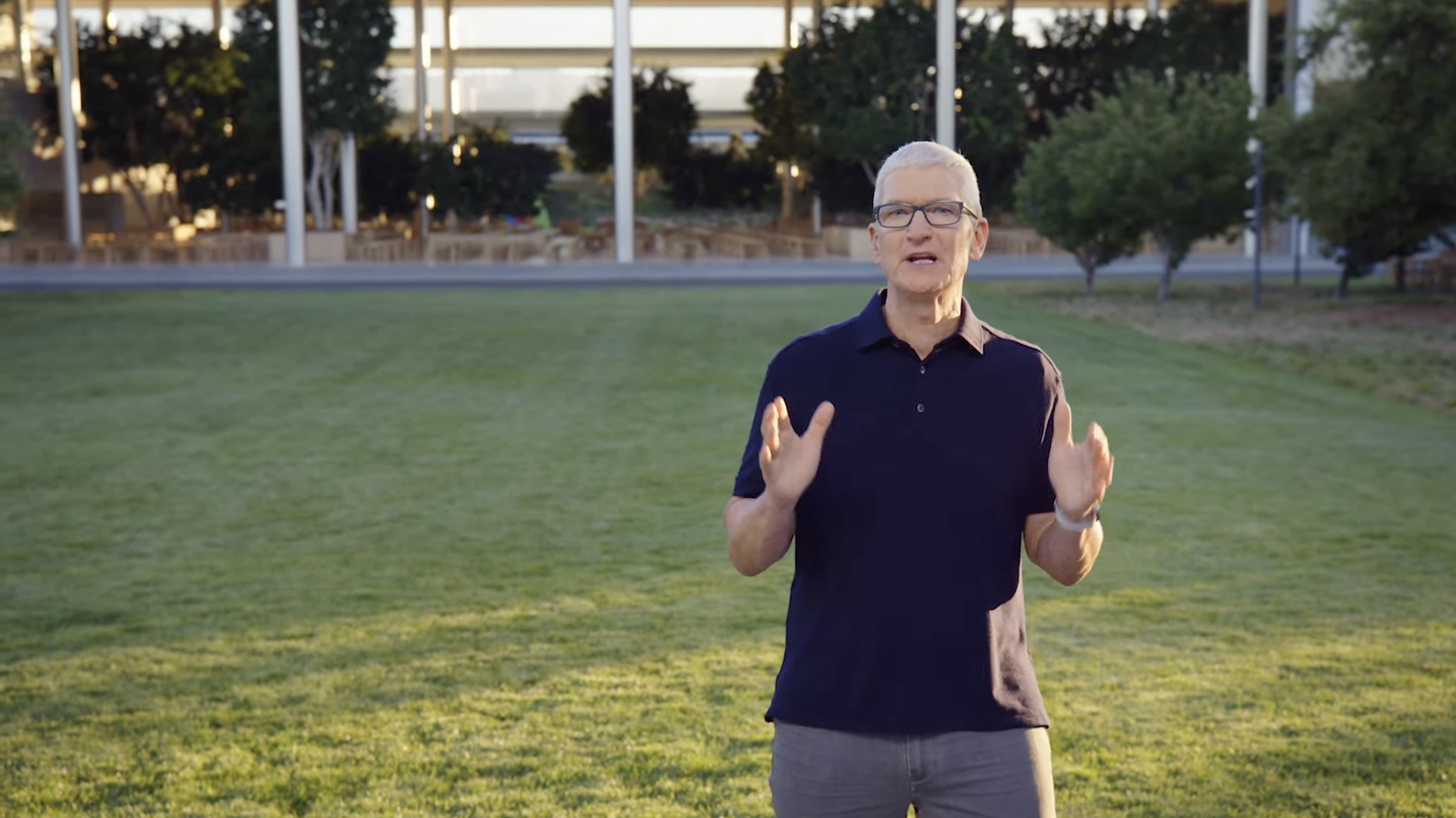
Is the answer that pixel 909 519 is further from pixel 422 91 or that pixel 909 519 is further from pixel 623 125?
pixel 422 91

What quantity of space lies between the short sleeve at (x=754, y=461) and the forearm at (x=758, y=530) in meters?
0.02

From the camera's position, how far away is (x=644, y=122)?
58375 millimetres

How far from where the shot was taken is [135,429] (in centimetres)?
1533

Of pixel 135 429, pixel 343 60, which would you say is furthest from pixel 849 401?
pixel 343 60

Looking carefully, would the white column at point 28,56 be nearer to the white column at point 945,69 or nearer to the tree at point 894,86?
the tree at point 894,86

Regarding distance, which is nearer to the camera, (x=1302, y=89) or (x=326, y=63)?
(x=1302, y=89)

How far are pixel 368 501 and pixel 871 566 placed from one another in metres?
8.95

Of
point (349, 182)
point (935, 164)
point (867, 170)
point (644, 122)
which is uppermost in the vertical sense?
point (644, 122)

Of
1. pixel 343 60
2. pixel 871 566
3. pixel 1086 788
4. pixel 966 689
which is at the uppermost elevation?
pixel 343 60

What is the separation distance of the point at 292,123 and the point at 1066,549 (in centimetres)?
4687

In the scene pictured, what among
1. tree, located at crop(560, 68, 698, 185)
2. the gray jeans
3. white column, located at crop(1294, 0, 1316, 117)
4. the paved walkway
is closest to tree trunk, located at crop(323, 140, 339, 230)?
the paved walkway

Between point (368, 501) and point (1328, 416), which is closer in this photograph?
point (368, 501)

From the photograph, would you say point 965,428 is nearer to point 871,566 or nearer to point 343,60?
point 871,566

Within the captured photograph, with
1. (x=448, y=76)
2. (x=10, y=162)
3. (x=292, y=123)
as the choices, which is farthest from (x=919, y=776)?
(x=448, y=76)
